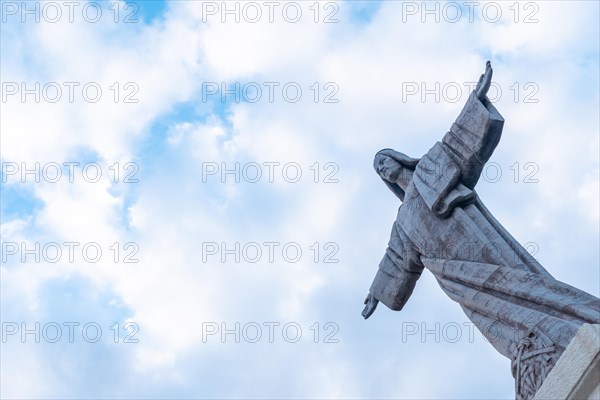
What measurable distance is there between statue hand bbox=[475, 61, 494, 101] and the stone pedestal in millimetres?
5038

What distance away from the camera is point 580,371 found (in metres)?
5.61

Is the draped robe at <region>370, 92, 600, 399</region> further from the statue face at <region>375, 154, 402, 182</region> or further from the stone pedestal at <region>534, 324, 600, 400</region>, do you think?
the stone pedestal at <region>534, 324, 600, 400</region>

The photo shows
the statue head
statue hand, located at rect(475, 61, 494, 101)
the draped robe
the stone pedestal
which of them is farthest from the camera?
the statue head

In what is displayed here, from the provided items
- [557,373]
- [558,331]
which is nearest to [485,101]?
[558,331]

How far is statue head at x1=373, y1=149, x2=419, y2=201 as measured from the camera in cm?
1189

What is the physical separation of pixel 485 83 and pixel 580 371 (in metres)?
5.37

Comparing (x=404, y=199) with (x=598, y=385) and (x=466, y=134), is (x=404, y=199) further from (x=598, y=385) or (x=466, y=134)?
(x=598, y=385)

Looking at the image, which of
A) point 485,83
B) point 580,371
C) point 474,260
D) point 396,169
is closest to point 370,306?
point 396,169

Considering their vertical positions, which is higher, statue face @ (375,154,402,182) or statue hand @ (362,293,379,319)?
statue face @ (375,154,402,182)

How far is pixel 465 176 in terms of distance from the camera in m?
10.5

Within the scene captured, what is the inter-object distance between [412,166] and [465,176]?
150 centimetres

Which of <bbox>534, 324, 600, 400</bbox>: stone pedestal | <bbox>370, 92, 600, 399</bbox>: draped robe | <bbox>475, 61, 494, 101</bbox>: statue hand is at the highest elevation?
<bbox>475, 61, 494, 101</bbox>: statue hand

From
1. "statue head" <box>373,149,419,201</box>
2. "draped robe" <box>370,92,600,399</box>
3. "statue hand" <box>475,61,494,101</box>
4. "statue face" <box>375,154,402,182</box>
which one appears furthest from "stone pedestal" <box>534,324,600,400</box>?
"statue face" <box>375,154,402,182</box>

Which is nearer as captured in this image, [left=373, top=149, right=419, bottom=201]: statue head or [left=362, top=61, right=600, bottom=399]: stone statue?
[left=362, top=61, right=600, bottom=399]: stone statue
